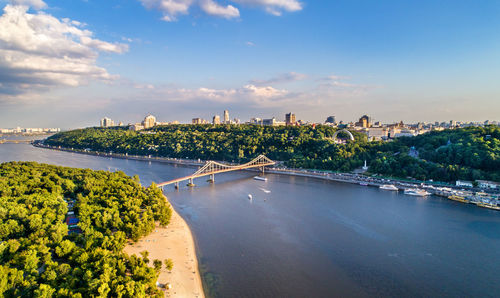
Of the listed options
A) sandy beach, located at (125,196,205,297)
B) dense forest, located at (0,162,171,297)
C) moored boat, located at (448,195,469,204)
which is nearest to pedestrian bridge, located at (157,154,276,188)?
dense forest, located at (0,162,171,297)

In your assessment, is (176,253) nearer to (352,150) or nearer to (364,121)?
(352,150)

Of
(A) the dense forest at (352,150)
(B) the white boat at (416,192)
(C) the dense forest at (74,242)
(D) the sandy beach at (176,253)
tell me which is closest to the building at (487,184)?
(A) the dense forest at (352,150)

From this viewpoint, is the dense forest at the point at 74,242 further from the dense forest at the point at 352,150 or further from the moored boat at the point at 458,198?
the dense forest at the point at 352,150

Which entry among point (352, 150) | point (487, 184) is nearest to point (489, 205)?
point (487, 184)

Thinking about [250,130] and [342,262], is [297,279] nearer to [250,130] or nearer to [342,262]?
[342,262]

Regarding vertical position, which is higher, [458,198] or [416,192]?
[416,192]

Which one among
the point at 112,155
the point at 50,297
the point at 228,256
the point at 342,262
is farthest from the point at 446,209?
the point at 112,155
